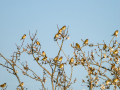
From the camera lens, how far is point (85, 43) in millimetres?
6281

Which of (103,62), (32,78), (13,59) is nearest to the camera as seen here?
(32,78)

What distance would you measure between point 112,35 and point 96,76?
1.81 metres

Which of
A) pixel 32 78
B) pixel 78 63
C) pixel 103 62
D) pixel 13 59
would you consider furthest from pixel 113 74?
pixel 13 59

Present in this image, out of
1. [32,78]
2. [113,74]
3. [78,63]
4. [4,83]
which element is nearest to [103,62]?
[113,74]

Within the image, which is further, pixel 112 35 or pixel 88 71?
pixel 112 35

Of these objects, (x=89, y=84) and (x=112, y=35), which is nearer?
(x=89, y=84)

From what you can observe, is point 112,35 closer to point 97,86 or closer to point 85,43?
point 85,43

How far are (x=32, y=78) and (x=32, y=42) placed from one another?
4.13 ft

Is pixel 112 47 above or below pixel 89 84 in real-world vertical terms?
above

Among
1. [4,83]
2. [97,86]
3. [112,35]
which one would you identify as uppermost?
[112,35]

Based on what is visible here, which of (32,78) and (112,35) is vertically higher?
(112,35)

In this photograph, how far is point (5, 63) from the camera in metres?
5.76

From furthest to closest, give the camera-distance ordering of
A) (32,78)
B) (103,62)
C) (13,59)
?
(103,62), (13,59), (32,78)

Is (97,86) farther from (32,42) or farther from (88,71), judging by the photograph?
(32,42)
